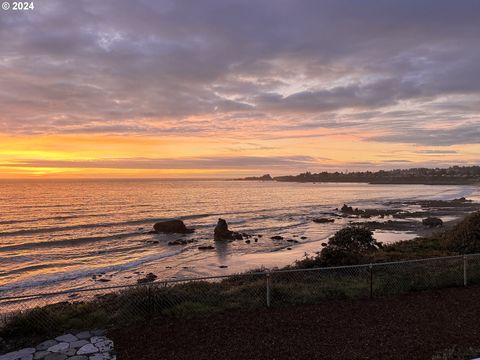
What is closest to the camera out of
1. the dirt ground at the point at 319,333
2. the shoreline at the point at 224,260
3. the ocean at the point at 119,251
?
the dirt ground at the point at 319,333

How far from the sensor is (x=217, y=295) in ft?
36.8

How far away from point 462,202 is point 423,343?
7528cm

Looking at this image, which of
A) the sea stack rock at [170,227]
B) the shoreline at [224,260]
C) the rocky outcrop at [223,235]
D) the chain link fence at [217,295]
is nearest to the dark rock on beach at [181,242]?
the shoreline at [224,260]

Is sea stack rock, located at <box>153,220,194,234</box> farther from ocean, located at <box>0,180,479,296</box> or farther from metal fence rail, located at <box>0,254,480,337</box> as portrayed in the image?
metal fence rail, located at <box>0,254,480,337</box>

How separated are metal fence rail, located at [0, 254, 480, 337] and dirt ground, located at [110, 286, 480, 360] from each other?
65cm

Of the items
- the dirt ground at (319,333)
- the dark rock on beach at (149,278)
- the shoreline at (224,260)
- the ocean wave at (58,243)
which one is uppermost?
the dirt ground at (319,333)

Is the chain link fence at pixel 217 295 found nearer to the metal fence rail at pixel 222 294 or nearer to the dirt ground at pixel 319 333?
the metal fence rail at pixel 222 294

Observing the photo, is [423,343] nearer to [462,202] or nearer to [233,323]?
[233,323]

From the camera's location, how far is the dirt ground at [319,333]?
7289 mm

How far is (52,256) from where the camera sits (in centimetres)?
2773

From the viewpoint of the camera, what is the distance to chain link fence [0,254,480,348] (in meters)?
8.88

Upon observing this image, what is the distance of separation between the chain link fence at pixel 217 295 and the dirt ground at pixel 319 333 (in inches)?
24.2

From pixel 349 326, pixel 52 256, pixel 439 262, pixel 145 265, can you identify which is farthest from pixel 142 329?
pixel 52 256

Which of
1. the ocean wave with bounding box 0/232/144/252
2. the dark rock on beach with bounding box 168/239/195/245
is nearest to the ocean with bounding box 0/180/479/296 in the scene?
the ocean wave with bounding box 0/232/144/252
